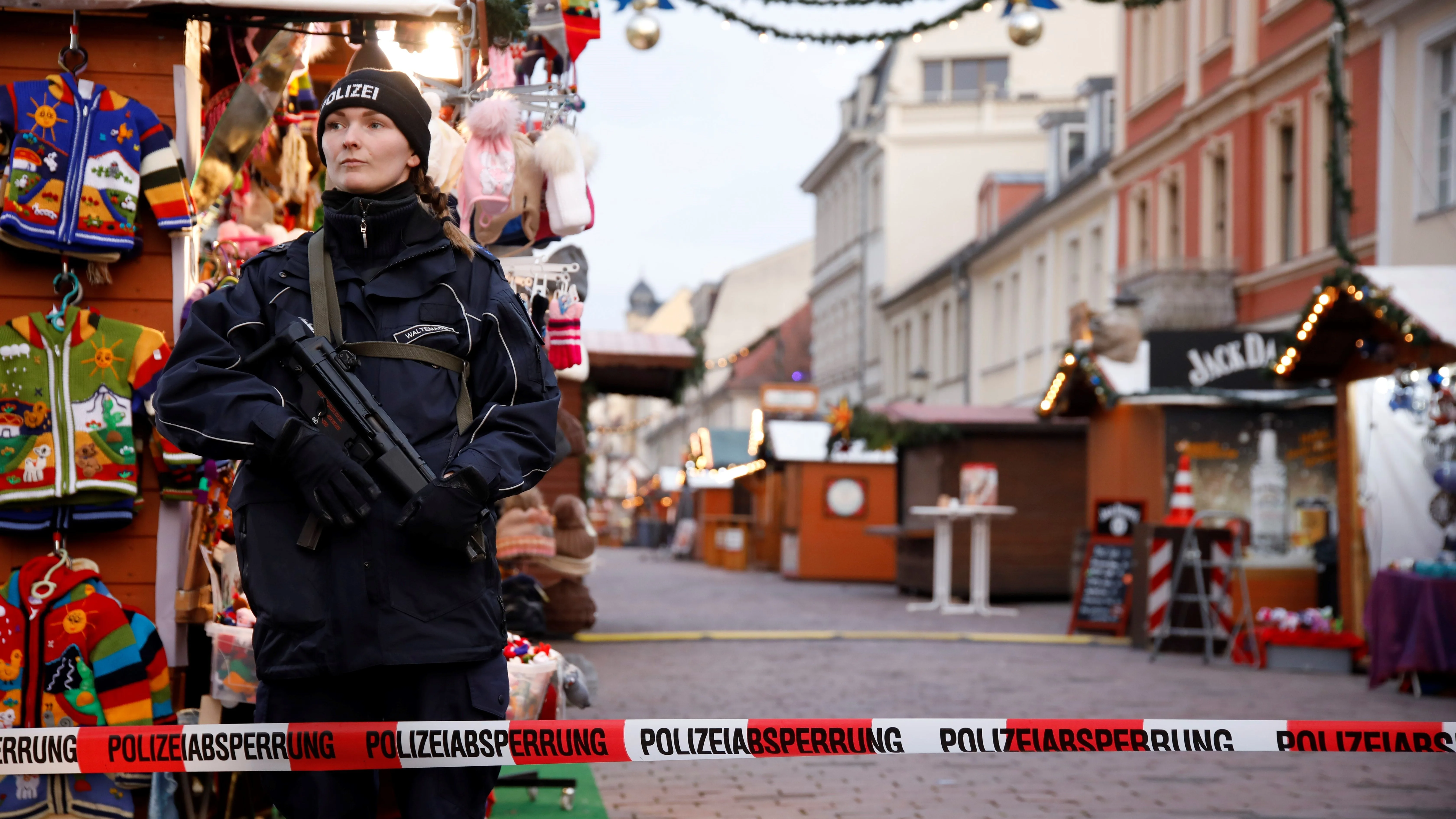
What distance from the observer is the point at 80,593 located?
4.86 meters

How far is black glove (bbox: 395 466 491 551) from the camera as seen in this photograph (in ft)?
9.20

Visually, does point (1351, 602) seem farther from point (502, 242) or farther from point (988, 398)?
point (988, 398)

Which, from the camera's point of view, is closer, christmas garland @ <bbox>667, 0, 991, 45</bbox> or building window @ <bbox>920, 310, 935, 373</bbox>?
christmas garland @ <bbox>667, 0, 991, 45</bbox>

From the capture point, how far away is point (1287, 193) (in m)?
22.8

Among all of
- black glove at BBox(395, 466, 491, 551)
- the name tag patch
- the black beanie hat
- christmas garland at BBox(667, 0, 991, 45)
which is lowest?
black glove at BBox(395, 466, 491, 551)

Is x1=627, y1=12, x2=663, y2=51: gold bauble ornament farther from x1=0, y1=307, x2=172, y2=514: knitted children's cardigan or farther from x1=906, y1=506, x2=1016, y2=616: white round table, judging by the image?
x1=906, y1=506, x2=1016, y2=616: white round table

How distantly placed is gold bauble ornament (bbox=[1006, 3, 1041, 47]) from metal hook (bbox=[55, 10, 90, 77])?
7110 millimetres

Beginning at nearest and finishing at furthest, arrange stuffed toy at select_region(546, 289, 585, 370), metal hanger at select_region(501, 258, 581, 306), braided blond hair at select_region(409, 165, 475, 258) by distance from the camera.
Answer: braided blond hair at select_region(409, 165, 475, 258) < metal hanger at select_region(501, 258, 581, 306) < stuffed toy at select_region(546, 289, 585, 370)

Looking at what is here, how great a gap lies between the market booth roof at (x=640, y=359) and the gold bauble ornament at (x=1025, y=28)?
539cm

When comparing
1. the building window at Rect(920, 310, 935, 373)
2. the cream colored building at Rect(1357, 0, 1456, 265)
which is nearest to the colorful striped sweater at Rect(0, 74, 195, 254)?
the cream colored building at Rect(1357, 0, 1456, 265)

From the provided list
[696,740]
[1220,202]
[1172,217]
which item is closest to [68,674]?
[696,740]

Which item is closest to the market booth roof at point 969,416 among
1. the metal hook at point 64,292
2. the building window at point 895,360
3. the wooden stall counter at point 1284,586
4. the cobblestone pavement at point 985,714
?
the cobblestone pavement at point 985,714

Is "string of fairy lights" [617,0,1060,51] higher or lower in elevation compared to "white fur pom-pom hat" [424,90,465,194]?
higher

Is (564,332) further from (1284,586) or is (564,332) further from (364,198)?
(1284,586)
